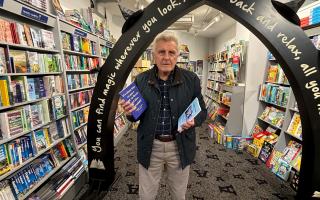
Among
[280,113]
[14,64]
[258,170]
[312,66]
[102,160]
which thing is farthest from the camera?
[280,113]

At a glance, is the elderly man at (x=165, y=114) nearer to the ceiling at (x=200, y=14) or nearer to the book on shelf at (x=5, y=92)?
the book on shelf at (x=5, y=92)

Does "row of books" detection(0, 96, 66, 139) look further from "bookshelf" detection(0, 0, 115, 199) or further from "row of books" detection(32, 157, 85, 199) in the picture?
"row of books" detection(32, 157, 85, 199)

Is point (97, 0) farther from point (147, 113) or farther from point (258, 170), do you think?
point (258, 170)

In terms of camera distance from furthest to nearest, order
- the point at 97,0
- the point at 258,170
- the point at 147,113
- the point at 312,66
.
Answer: the point at 97,0 < the point at 258,170 < the point at 147,113 < the point at 312,66

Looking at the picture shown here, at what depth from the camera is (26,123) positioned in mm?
1880

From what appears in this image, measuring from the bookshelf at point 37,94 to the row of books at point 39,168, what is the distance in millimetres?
11

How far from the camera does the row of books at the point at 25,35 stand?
1682 mm

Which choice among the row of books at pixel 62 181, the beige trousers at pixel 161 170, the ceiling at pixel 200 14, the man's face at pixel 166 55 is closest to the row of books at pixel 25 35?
the man's face at pixel 166 55

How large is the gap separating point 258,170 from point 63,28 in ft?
11.3

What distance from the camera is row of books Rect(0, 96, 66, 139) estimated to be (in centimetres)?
165

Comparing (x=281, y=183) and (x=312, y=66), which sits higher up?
(x=312, y=66)

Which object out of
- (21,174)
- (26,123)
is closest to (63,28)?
(26,123)

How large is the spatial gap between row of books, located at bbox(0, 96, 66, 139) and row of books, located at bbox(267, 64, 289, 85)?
10.7 feet

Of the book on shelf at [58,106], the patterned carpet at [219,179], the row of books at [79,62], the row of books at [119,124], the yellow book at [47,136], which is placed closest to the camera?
the yellow book at [47,136]
